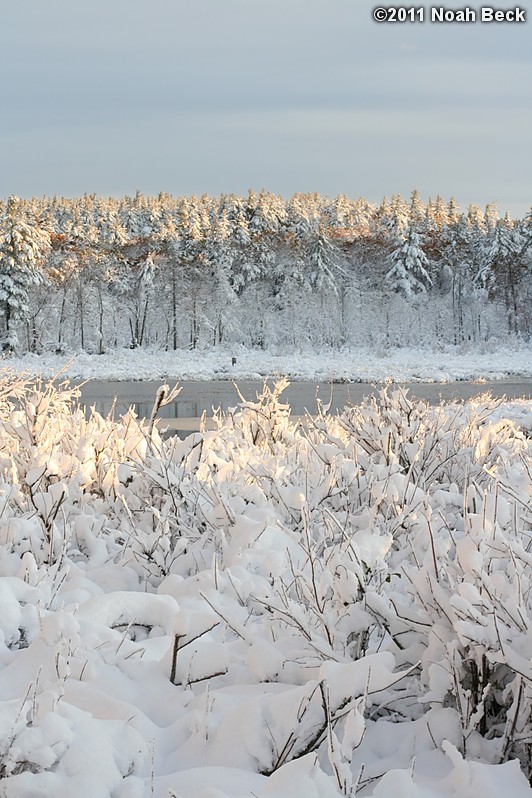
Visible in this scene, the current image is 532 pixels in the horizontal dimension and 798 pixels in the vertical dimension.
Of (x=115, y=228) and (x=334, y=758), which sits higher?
(x=115, y=228)

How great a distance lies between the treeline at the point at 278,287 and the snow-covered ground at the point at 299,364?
3990mm

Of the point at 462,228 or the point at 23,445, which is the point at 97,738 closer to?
the point at 23,445

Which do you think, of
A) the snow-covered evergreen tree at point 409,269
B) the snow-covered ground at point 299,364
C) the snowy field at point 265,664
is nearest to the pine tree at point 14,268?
the snow-covered ground at point 299,364

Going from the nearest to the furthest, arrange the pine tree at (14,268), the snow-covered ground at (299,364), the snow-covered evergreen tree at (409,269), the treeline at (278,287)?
the snow-covered ground at (299,364) → the pine tree at (14,268) → the treeline at (278,287) → the snow-covered evergreen tree at (409,269)

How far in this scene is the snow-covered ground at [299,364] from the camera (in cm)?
3769

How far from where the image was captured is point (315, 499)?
503 centimetres

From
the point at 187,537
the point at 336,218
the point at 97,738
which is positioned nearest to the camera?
the point at 97,738

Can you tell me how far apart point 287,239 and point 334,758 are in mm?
65656

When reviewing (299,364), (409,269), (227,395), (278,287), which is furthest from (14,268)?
(409,269)

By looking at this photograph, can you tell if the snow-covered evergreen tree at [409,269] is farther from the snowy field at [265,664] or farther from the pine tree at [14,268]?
the snowy field at [265,664]

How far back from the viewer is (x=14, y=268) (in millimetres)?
49969

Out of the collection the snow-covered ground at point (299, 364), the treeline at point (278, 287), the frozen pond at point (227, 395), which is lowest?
the frozen pond at point (227, 395)

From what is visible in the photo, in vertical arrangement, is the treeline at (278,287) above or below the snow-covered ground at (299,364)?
above

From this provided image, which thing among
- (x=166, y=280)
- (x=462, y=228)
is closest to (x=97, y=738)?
(x=166, y=280)
